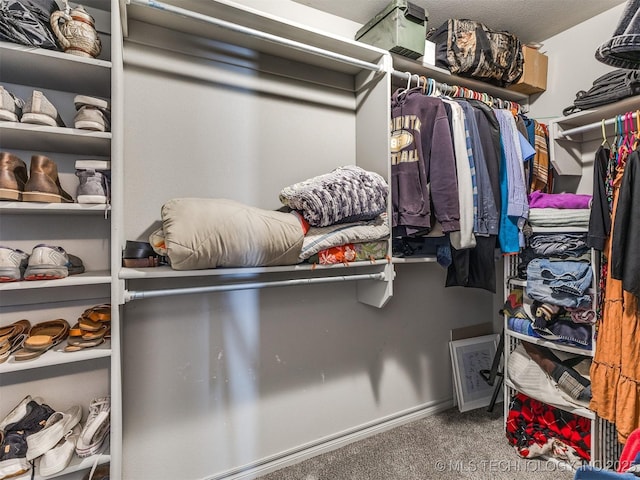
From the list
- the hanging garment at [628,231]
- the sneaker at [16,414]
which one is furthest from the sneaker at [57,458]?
the hanging garment at [628,231]

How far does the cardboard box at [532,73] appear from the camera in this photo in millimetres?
1947

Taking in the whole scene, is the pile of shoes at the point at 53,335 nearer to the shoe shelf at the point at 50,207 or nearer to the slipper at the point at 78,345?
the slipper at the point at 78,345

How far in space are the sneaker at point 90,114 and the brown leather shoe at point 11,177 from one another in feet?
0.72

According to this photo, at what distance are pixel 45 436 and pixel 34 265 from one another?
554 millimetres

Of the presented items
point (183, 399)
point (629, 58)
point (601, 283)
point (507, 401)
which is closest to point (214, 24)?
point (629, 58)

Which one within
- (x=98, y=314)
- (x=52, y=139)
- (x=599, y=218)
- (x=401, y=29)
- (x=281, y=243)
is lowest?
(x=98, y=314)

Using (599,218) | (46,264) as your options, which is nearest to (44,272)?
(46,264)

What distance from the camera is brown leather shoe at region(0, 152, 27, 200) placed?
3.12 ft

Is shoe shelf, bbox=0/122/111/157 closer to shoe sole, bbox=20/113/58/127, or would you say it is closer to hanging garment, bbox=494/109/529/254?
shoe sole, bbox=20/113/58/127

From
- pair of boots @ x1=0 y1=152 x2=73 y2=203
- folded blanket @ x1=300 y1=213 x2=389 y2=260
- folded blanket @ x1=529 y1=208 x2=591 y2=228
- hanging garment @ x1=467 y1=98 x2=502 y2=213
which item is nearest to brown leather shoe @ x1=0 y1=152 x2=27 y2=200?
pair of boots @ x1=0 y1=152 x2=73 y2=203

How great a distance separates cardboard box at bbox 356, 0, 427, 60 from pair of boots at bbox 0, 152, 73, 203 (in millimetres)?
1492

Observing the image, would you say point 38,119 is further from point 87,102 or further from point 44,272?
point 44,272

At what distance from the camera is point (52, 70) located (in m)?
1.05

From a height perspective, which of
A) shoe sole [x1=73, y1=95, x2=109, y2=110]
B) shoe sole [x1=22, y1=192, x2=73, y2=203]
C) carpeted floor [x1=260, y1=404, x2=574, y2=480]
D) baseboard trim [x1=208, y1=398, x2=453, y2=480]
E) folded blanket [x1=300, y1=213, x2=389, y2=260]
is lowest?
carpeted floor [x1=260, y1=404, x2=574, y2=480]
